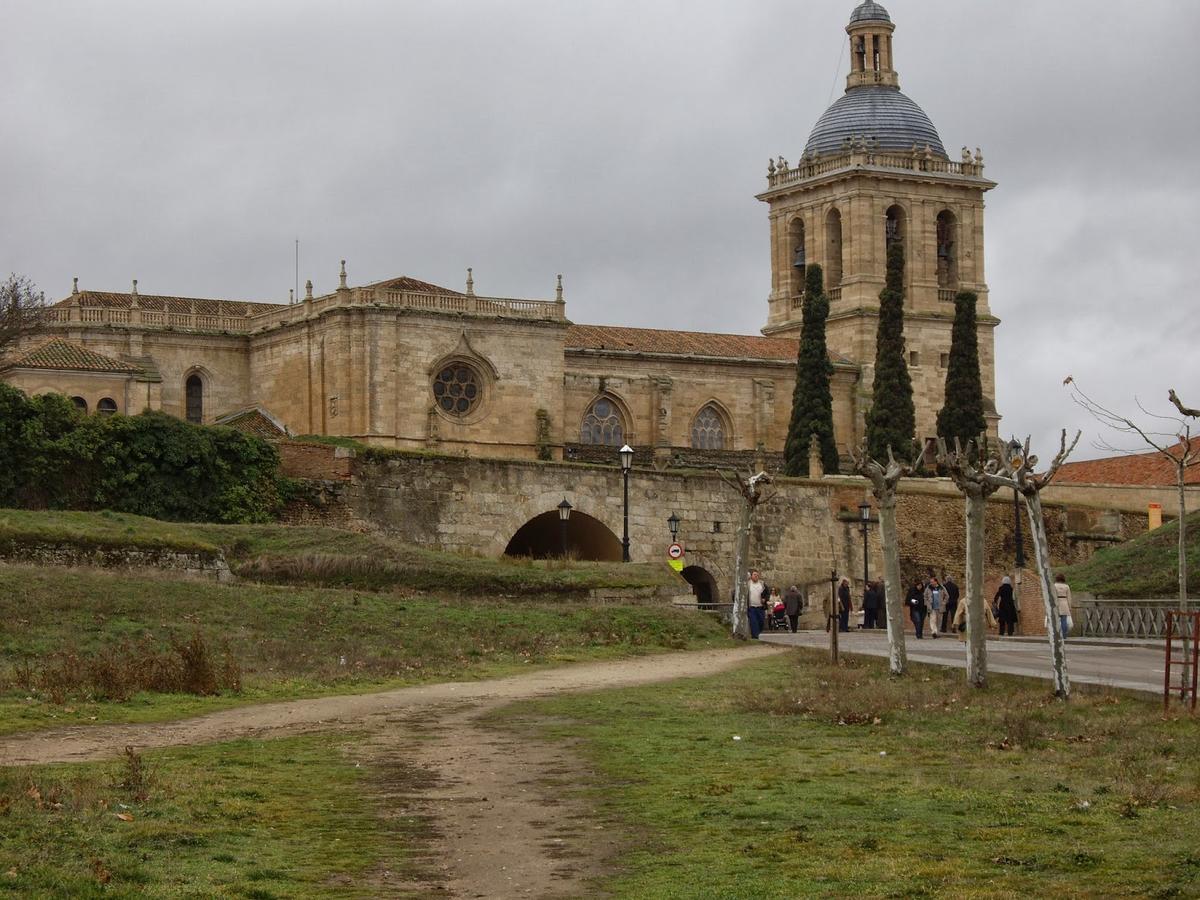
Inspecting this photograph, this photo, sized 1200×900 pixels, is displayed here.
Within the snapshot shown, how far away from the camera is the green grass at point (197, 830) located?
11.1m

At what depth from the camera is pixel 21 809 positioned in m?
12.6

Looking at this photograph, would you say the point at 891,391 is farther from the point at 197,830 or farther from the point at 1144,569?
the point at 197,830

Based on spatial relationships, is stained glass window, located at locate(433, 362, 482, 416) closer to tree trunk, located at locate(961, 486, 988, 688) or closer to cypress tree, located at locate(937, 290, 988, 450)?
cypress tree, located at locate(937, 290, 988, 450)

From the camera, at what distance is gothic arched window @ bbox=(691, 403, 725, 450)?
6944cm

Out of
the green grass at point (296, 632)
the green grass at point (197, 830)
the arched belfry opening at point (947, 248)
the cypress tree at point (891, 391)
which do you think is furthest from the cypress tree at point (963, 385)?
the green grass at point (197, 830)

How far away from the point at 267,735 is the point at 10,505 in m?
22.7

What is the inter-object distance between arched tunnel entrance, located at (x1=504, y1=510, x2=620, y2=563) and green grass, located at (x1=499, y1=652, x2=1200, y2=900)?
25.7m

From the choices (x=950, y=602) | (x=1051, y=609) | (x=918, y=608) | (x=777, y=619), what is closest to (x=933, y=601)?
(x=918, y=608)

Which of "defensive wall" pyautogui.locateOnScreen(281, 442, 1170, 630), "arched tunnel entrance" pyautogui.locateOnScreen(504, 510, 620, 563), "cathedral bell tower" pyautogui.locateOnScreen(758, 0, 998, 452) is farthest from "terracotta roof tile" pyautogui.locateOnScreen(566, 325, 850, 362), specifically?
"arched tunnel entrance" pyautogui.locateOnScreen(504, 510, 620, 563)

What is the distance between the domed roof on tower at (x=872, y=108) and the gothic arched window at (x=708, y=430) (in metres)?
15.1

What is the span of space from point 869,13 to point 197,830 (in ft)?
241

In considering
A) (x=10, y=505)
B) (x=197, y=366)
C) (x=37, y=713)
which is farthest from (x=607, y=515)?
(x=37, y=713)

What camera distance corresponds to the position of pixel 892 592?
25719 mm

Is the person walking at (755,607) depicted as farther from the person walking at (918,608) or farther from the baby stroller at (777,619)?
the baby stroller at (777,619)
